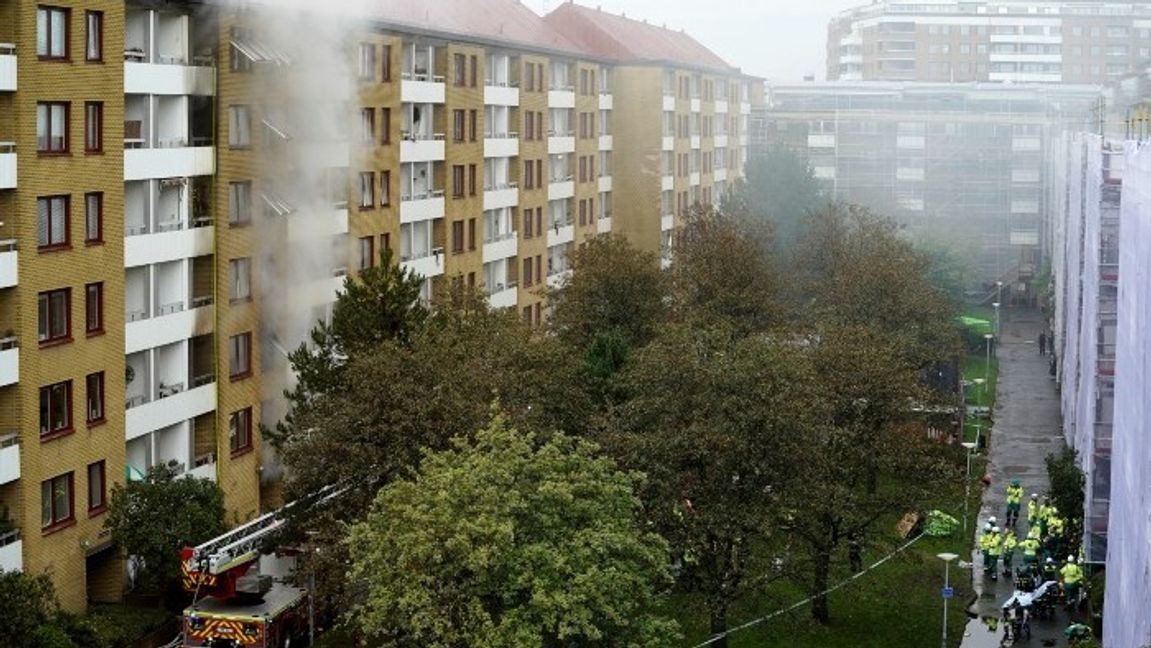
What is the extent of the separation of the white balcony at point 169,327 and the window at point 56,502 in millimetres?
3754

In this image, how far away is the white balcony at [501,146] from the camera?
66.9 m

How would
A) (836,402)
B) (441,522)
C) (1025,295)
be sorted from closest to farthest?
1. (441,522)
2. (836,402)
3. (1025,295)

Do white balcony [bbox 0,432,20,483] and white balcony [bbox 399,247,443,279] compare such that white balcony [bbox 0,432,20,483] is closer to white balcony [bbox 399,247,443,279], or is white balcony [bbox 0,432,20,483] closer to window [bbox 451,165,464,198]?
white balcony [bbox 399,247,443,279]

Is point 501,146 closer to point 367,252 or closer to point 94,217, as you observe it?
point 367,252

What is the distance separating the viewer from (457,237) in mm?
63375

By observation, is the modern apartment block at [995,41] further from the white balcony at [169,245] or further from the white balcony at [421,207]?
the white balcony at [169,245]

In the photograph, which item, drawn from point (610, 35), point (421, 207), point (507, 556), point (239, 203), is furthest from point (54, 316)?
point (610, 35)

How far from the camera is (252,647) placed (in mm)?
35094

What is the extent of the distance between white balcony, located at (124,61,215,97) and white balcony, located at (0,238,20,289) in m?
5.95

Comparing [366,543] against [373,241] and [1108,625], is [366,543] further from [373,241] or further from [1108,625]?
[373,241]

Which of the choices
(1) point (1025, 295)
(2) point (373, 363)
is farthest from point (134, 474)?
(1) point (1025, 295)

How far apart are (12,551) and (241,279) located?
1162 cm

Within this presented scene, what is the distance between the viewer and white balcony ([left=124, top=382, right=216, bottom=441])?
135 ft

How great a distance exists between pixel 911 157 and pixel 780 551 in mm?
85842
